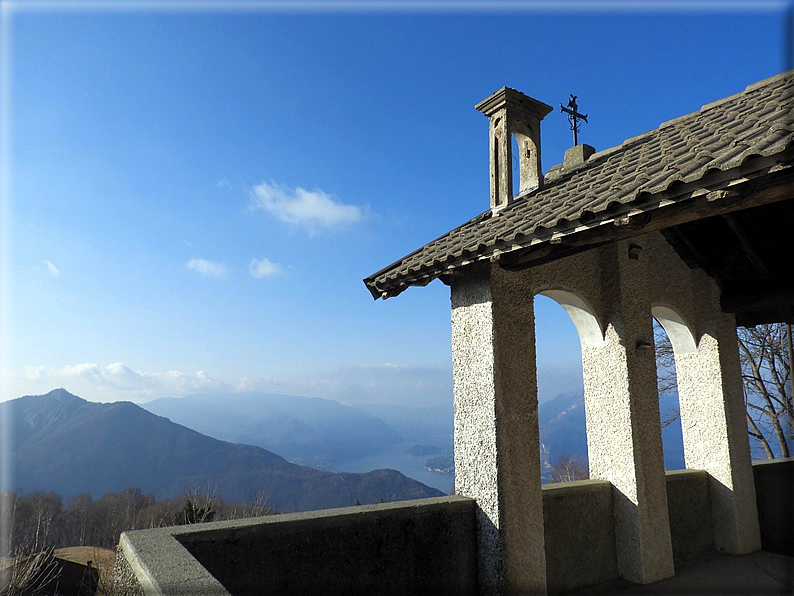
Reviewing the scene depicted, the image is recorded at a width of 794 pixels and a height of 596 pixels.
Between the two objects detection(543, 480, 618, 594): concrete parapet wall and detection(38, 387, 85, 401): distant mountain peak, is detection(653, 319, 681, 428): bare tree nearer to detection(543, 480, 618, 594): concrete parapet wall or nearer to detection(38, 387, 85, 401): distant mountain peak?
detection(543, 480, 618, 594): concrete parapet wall

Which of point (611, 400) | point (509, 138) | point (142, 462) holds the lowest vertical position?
point (142, 462)

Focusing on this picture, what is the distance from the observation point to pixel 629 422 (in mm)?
5344

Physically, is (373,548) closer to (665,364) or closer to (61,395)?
(665,364)

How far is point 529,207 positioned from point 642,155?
1283 millimetres

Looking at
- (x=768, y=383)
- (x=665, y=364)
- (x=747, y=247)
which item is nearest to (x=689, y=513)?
(x=747, y=247)

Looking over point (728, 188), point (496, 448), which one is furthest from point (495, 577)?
point (728, 188)

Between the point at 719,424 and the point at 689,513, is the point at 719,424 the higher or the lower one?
the higher one

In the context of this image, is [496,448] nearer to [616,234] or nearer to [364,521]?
[364,521]

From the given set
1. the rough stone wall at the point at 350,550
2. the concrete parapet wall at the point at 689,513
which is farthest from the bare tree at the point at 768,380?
the rough stone wall at the point at 350,550

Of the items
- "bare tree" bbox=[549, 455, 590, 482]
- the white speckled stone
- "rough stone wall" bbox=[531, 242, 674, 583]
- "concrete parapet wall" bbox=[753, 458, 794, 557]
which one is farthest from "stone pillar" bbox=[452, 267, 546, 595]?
"concrete parapet wall" bbox=[753, 458, 794, 557]

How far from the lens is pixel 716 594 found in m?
4.97

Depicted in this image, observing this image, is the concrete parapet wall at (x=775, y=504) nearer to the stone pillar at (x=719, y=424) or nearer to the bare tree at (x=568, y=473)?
the stone pillar at (x=719, y=424)

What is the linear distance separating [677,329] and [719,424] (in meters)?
1.28

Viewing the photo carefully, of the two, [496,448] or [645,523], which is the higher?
[496,448]
